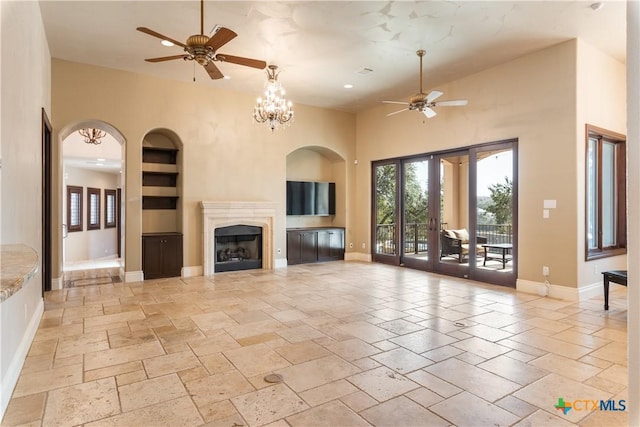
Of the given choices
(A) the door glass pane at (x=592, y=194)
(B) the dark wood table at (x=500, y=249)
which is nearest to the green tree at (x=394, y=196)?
(B) the dark wood table at (x=500, y=249)

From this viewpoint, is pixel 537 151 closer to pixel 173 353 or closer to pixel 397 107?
pixel 397 107

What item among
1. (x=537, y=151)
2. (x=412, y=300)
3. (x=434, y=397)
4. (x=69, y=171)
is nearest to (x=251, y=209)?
(x=412, y=300)

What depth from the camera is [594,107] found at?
564 centimetres

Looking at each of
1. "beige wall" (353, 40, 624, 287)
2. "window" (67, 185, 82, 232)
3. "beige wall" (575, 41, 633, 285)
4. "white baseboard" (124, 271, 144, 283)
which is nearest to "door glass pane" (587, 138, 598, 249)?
"beige wall" (575, 41, 633, 285)

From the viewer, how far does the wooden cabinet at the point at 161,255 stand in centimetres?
690

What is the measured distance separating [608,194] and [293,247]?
6141mm

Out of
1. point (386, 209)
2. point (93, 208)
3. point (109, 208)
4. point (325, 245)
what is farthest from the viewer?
point (109, 208)

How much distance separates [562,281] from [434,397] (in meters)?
4.04

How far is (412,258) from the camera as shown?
827 centimetres

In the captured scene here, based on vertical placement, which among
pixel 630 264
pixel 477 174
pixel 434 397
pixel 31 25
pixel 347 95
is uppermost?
pixel 347 95

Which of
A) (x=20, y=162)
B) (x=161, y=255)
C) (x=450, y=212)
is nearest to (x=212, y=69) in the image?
(x=20, y=162)

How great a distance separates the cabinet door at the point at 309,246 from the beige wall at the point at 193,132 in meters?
0.55

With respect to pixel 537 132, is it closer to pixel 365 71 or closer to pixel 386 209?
pixel 365 71

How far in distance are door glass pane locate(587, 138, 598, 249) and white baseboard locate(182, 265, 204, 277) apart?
6.82 metres
